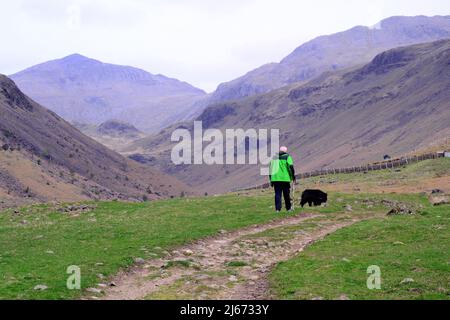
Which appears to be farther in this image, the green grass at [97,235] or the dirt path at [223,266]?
Answer: the green grass at [97,235]

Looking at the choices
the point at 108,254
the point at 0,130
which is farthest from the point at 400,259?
the point at 0,130

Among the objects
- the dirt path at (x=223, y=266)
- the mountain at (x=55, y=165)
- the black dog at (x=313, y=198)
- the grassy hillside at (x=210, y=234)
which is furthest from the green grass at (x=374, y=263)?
the mountain at (x=55, y=165)

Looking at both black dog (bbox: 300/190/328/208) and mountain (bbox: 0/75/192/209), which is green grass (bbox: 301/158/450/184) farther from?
mountain (bbox: 0/75/192/209)

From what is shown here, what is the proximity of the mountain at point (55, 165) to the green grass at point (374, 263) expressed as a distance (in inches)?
1820

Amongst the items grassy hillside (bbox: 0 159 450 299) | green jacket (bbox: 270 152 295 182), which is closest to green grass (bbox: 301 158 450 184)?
grassy hillside (bbox: 0 159 450 299)

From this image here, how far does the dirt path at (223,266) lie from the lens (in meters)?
14.1

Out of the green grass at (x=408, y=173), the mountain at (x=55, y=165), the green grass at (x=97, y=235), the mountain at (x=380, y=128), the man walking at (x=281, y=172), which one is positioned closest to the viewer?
the green grass at (x=97, y=235)

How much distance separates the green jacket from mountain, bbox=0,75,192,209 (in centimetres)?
3964

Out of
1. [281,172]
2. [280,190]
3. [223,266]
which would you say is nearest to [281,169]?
[281,172]

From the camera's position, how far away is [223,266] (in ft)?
56.4

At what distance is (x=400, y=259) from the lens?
53.1 ft

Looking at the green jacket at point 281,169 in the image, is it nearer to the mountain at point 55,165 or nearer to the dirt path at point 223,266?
the dirt path at point 223,266
